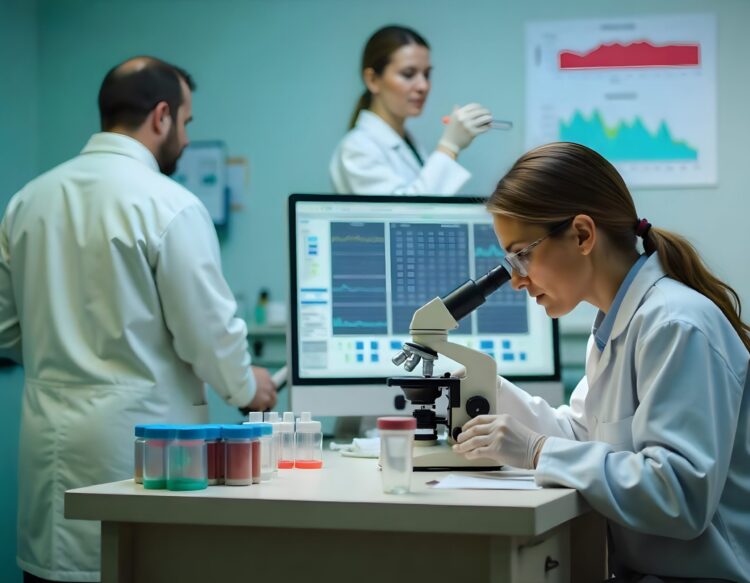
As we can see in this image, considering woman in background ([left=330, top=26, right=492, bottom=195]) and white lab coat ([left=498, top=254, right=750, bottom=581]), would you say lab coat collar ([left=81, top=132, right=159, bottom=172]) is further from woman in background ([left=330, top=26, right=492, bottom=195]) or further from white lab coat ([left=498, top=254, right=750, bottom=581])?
white lab coat ([left=498, top=254, right=750, bottom=581])

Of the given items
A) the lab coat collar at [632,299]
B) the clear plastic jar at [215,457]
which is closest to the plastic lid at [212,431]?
the clear plastic jar at [215,457]

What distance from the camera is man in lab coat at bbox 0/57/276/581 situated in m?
2.01

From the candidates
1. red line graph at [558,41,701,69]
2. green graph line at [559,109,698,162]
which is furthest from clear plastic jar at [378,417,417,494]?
red line graph at [558,41,701,69]

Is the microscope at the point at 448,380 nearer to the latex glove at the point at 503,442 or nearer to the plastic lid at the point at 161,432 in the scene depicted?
the latex glove at the point at 503,442

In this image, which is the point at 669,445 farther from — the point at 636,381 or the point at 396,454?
the point at 396,454

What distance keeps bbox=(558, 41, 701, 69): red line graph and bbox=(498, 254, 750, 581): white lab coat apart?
202cm

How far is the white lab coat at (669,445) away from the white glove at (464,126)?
1.76 m

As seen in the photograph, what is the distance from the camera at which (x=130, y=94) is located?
228 cm

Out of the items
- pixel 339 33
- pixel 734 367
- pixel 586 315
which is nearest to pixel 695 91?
pixel 586 315

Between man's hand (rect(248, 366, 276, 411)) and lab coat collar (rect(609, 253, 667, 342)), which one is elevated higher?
lab coat collar (rect(609, 253, 667, 342))

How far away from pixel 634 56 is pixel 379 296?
171 centimetres

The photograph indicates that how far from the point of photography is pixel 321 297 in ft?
6.64

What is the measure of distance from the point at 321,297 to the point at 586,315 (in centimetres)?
147

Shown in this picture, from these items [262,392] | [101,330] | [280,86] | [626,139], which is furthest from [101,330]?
[626,139]
